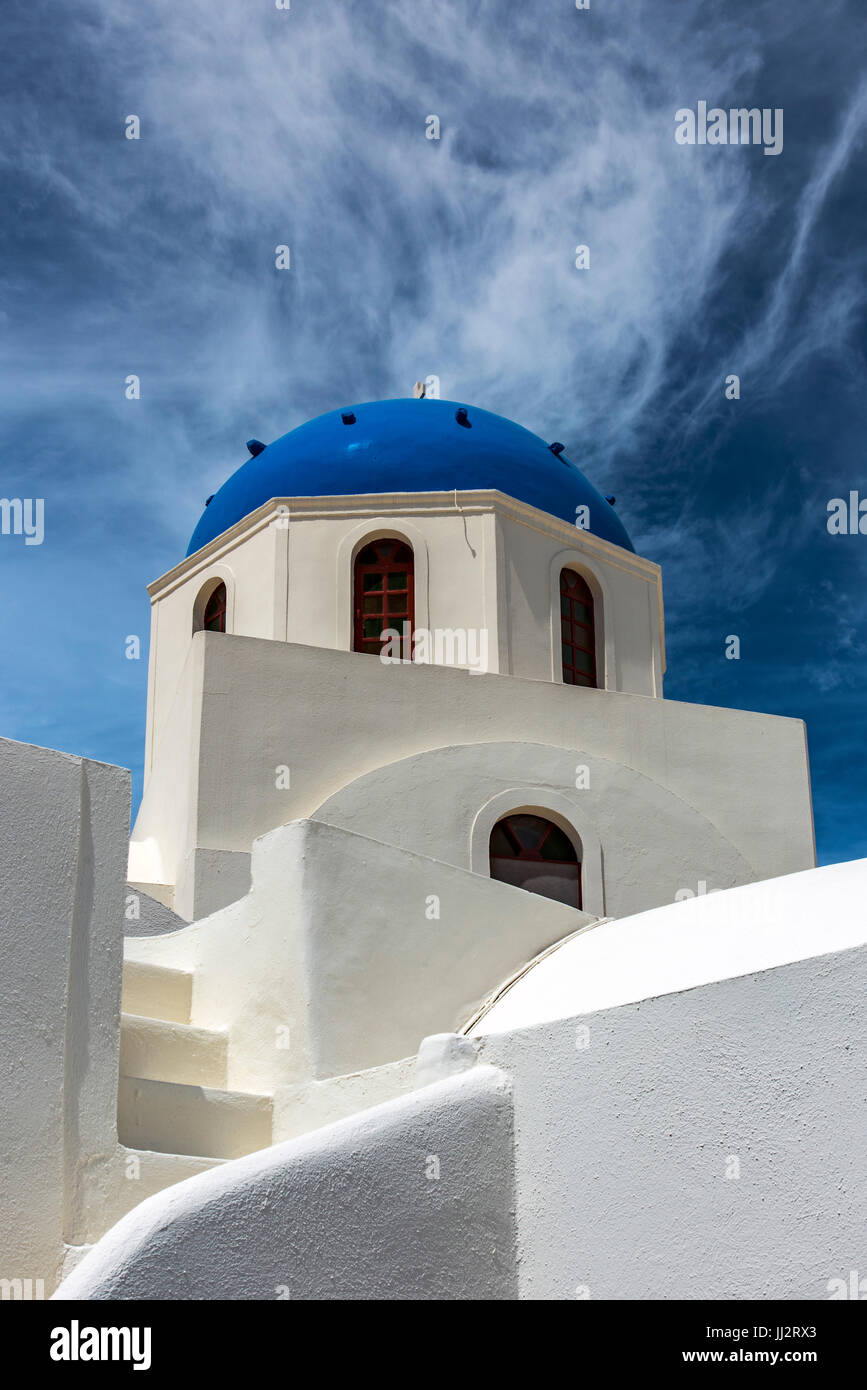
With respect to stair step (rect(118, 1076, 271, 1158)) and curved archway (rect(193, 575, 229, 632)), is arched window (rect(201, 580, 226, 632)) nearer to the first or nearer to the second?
curved archway (rect(193, 575, 229, 632))

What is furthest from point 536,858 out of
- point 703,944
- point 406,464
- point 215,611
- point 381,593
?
point 703,944

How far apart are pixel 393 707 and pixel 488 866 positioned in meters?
1.62

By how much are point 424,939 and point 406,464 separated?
6.44 meters

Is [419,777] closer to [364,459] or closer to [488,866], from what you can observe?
[488,866]

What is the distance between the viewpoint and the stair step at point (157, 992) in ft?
26.4

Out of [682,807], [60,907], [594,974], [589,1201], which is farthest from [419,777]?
[589,1201]

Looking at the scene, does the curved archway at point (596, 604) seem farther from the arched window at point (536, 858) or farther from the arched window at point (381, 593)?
the arched window at point (536, 858)

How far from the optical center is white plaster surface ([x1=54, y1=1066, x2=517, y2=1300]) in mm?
4508

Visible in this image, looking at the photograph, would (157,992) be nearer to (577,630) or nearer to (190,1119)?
(190,1119)

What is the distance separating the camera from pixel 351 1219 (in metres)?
4.96

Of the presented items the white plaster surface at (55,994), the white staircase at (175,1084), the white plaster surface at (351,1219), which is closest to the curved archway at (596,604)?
the white staircase at (175,1084)

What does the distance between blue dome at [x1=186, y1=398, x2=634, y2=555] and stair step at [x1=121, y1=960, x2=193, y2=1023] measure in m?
6.17

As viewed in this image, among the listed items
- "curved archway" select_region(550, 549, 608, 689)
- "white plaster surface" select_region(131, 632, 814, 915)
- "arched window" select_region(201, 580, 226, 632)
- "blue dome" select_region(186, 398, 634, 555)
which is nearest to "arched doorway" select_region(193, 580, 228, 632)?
"arched window" select_region(201, 580, 226, 632)

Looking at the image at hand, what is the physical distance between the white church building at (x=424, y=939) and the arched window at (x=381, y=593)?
0.03m
